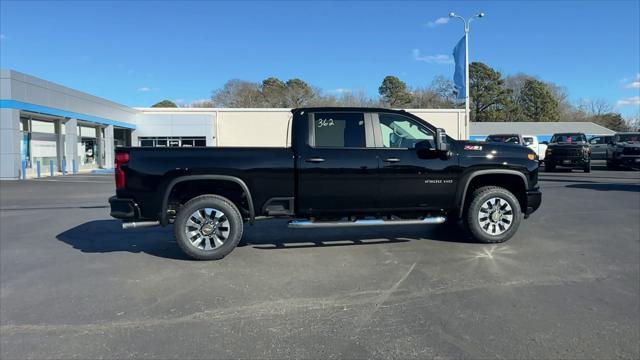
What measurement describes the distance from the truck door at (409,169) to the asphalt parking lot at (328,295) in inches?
26.9

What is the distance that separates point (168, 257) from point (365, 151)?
300 cm

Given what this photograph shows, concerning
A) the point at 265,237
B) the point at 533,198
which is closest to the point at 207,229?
the point at 265,237

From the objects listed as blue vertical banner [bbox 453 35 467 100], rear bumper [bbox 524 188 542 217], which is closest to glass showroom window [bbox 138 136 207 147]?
blue vertical banner [bbox 453 35 467 100]

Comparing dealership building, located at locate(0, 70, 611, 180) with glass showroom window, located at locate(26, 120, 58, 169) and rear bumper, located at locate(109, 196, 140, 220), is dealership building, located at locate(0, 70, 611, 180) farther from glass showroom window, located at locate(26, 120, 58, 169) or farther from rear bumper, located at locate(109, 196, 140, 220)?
rear bumper, located at locate(109, 196, 140, 220)

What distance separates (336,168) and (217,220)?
66.9 inches

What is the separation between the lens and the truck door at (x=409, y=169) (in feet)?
21.5

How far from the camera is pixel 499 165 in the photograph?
6.89m

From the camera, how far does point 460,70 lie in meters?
29.1

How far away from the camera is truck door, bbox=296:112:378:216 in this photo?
20.8 feet

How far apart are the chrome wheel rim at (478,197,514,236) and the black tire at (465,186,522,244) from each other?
0.01m

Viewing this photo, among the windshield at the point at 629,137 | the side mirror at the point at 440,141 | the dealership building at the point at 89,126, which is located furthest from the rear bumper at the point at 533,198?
the windshield at the point at 629,137

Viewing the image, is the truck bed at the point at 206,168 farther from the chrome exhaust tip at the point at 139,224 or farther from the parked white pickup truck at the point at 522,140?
the parked white pickup truck at the point at 522,140

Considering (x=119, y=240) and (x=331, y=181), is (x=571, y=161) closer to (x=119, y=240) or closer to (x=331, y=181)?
(x=331, y=181)

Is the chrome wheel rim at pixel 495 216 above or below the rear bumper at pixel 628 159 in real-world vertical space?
below
